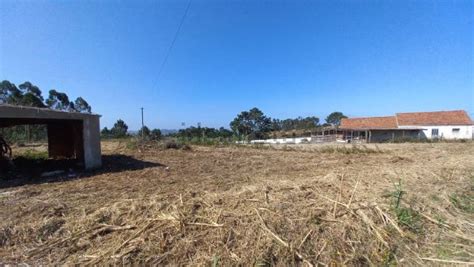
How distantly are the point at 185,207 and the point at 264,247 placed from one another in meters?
1.47

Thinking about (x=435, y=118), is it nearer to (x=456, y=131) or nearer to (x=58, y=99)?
(x=456, y=131)

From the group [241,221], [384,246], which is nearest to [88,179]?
[241,221]

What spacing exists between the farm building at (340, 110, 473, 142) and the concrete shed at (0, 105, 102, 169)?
3096 cm

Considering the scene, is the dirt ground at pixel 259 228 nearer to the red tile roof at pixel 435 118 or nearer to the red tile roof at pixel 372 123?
the red tile roof at pixel 372 123

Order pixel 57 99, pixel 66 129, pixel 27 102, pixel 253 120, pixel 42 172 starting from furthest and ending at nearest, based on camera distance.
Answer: pixel 253 120 → pixel 57 99 → pixel 27 102 → pixel 66 129 → pixel 42 172

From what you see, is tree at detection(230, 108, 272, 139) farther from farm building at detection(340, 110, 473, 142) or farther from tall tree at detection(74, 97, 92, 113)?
tall tree at detection(74, 97, 92, 113)

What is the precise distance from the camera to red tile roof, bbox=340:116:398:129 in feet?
111

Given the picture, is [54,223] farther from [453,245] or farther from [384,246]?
[453,245]

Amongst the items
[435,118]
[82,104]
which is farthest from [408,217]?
[82,104]

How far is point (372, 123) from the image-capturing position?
34875mm

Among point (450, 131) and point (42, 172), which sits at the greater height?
point (450, 131)

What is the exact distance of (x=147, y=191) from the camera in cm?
530

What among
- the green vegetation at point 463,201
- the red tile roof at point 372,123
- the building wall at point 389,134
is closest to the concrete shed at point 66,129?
the green vegetation at point 463,201

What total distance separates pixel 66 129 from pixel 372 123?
120 ft
